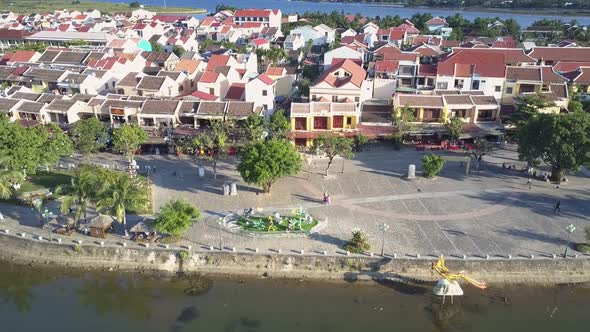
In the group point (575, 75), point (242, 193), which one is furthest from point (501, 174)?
point (575, 75)

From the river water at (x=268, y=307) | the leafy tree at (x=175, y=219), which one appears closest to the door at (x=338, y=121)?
the leafy tree at (x=175, y=219)

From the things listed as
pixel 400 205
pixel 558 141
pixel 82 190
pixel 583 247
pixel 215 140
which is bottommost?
pixel 583 247

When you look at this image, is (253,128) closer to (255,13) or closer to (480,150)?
(480,150)

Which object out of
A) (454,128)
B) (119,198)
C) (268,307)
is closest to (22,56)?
(119,198)

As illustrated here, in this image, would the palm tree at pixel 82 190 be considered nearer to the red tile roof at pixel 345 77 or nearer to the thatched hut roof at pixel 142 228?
the thatched hut roof at pixel 142 228

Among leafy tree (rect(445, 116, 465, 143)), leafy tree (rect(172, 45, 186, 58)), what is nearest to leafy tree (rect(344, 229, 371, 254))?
leafy tree (rect(445, 116, 465, 143))

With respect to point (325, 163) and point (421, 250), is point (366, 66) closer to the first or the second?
point (325, 163)

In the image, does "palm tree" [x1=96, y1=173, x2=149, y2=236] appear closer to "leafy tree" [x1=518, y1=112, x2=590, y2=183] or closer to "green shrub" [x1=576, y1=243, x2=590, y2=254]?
"green shrub" [x1=576, y1=243, x2=590, y2=254]
